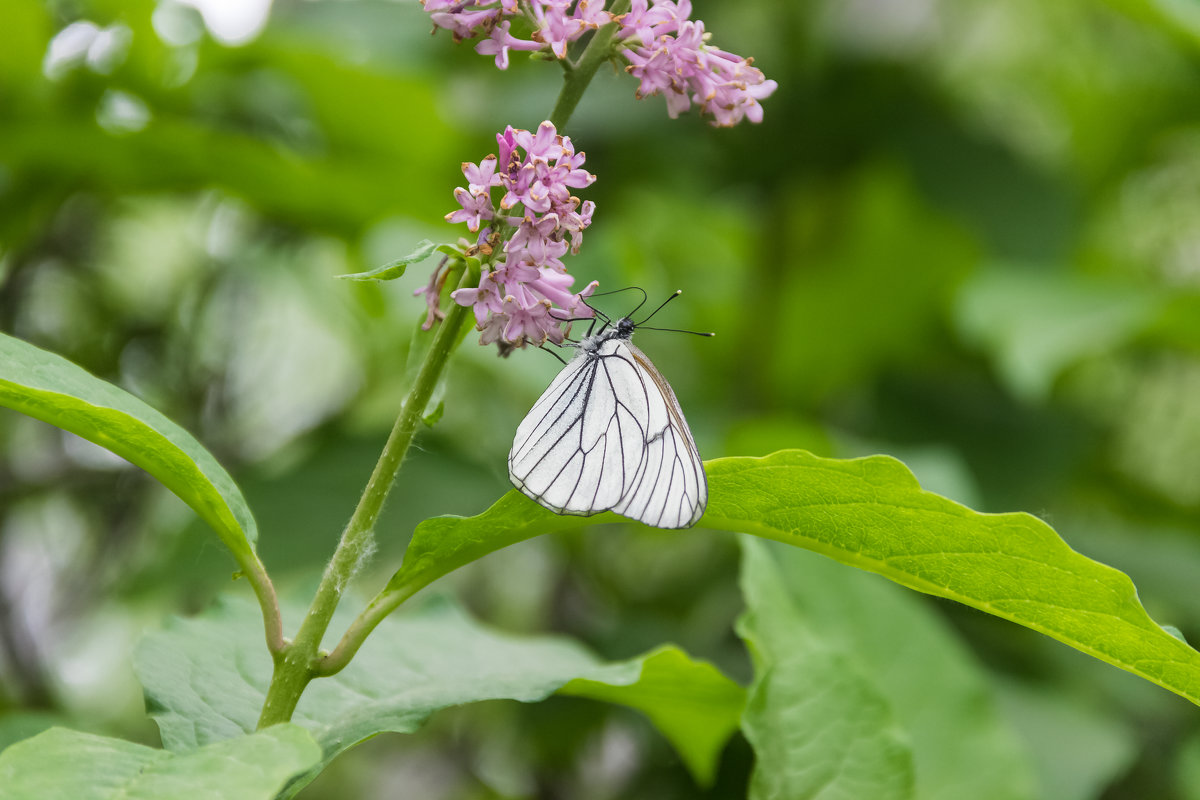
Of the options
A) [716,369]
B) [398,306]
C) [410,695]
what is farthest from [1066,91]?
[410,695]

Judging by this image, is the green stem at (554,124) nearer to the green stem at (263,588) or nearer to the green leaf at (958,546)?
the green stem at (263,588)

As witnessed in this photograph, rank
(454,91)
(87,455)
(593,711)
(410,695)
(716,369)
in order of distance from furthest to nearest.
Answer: (454,91) < (716,369) < (87,455) < (593,711) < (410,695)

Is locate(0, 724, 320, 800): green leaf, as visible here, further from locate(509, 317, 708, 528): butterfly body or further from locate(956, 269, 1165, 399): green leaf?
locate(956, 269, 1165, 399): green leaf

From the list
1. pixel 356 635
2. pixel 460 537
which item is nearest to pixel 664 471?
pixel 460 537

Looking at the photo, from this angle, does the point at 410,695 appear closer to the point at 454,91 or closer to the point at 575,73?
the point at 575,73

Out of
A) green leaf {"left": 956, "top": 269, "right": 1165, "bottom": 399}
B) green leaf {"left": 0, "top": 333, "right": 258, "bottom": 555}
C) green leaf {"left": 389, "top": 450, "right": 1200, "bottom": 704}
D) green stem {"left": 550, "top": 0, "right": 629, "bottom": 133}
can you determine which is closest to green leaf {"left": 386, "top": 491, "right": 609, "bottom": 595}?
green leaf {"left": 389, "top": 450, "right": 1200, "bottom": 704}

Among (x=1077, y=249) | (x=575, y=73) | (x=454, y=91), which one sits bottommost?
(x=1077, y=249)

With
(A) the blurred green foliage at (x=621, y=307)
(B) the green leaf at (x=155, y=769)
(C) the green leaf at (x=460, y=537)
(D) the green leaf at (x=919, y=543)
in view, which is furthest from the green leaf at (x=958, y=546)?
(A) the blurred green foliage at (x=621, y=307)
